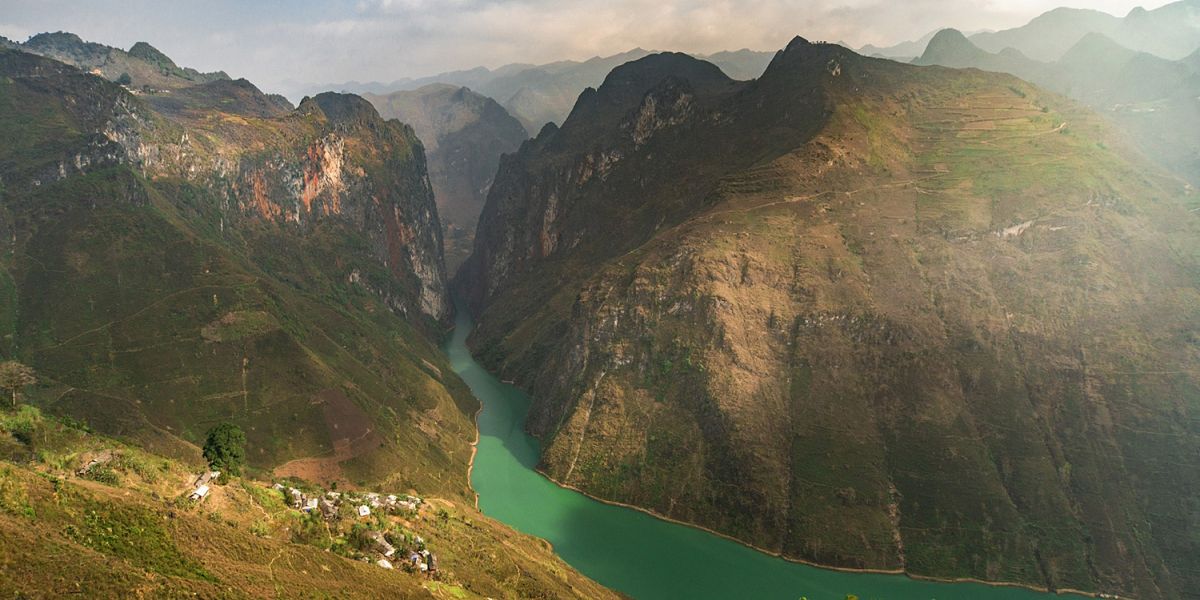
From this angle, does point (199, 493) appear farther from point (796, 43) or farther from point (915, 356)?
point (796, 43)

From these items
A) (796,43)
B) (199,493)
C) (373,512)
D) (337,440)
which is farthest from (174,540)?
(796,43)

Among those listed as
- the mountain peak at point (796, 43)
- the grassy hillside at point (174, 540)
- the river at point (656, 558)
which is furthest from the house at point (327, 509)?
the mountain peak at point (796, 43)

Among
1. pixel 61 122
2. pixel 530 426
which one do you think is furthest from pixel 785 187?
pixel 61 122

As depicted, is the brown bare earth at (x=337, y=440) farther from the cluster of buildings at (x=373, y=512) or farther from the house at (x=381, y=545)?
the house at (x=381, y=545)

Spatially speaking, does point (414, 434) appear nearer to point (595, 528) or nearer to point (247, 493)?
point (595, 528)

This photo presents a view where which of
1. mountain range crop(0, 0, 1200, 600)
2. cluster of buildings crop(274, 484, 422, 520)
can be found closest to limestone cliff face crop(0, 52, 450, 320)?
mountain range crop(0, 0, 1200, 600)

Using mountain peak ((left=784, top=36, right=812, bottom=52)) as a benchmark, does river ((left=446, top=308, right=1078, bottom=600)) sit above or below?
below

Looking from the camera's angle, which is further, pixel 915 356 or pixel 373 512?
pixel 915 356

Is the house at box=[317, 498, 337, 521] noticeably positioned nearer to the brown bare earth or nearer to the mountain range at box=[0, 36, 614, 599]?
the mountain range at box=[0, 36, 614, 599]
